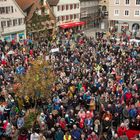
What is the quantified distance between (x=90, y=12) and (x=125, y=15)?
14.1 m

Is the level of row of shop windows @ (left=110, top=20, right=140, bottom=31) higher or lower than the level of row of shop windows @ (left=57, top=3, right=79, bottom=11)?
lower

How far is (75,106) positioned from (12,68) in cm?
978

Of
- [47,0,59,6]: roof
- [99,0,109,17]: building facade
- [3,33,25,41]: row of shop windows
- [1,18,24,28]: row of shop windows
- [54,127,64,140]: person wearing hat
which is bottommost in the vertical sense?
[54,127,64,140]: person wearing hat

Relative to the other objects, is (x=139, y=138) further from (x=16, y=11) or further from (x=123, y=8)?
(x=123, y=8)

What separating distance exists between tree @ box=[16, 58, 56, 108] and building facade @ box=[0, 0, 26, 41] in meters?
31.2

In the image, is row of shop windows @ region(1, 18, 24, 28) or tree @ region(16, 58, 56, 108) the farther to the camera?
row of shop windows @ region(1, 18, 24, 28)

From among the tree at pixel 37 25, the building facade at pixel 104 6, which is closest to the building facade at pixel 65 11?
the tree at pixel 37 25

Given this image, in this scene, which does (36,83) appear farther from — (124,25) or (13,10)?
(124,25)

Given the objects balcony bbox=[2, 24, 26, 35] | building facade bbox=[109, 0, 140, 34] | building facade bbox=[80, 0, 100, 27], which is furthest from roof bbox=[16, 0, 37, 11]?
building facade bbox=[80, 0, 100, 27]

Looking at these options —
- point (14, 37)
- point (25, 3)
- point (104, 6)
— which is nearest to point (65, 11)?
point (25, 3)

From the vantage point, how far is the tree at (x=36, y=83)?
2123 centimetres

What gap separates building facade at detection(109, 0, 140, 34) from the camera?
6412 centimetres

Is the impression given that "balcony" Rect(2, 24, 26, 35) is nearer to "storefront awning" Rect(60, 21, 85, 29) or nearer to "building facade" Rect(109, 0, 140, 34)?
"storefront awning" Rect(60, 21, 85, 29)

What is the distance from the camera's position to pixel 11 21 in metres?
53.8
